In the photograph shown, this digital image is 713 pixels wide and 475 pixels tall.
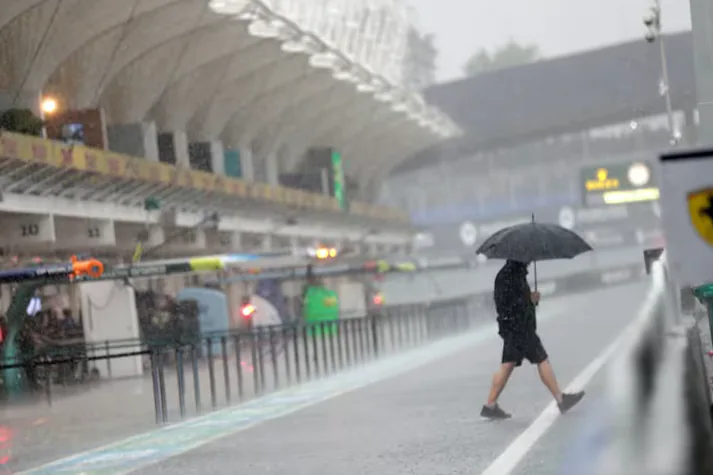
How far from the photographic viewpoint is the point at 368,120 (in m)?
64.0

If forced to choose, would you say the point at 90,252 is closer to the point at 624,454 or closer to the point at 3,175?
the point at 3,175

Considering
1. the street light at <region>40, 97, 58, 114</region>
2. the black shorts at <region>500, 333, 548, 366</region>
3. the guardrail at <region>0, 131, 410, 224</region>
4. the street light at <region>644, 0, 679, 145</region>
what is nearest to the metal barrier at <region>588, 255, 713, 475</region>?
the black shorts at <region>500, 333, 548, 366</region>

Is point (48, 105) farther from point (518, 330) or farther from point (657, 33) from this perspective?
point (518, 330)

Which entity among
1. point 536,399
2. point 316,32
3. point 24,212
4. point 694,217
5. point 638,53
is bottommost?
point 536,399

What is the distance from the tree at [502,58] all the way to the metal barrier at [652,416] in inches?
942

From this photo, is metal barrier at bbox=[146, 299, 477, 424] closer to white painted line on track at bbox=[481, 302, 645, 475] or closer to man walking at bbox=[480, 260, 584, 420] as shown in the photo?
white painted line on track at bbox=[481, 302, 645, 475]

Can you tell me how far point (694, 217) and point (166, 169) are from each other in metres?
32.5

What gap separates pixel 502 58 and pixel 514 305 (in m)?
17.9

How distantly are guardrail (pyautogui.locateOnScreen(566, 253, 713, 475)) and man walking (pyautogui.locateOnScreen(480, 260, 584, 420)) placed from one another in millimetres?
8339

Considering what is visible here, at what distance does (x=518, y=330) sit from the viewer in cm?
1377

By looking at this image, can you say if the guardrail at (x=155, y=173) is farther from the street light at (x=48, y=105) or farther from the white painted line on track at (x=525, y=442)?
the white painted line on track at (x=525, y=442)

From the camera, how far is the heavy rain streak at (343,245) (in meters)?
11.2

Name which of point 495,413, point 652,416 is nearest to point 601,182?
point 495,413

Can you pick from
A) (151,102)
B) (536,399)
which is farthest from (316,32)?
(536,399)
